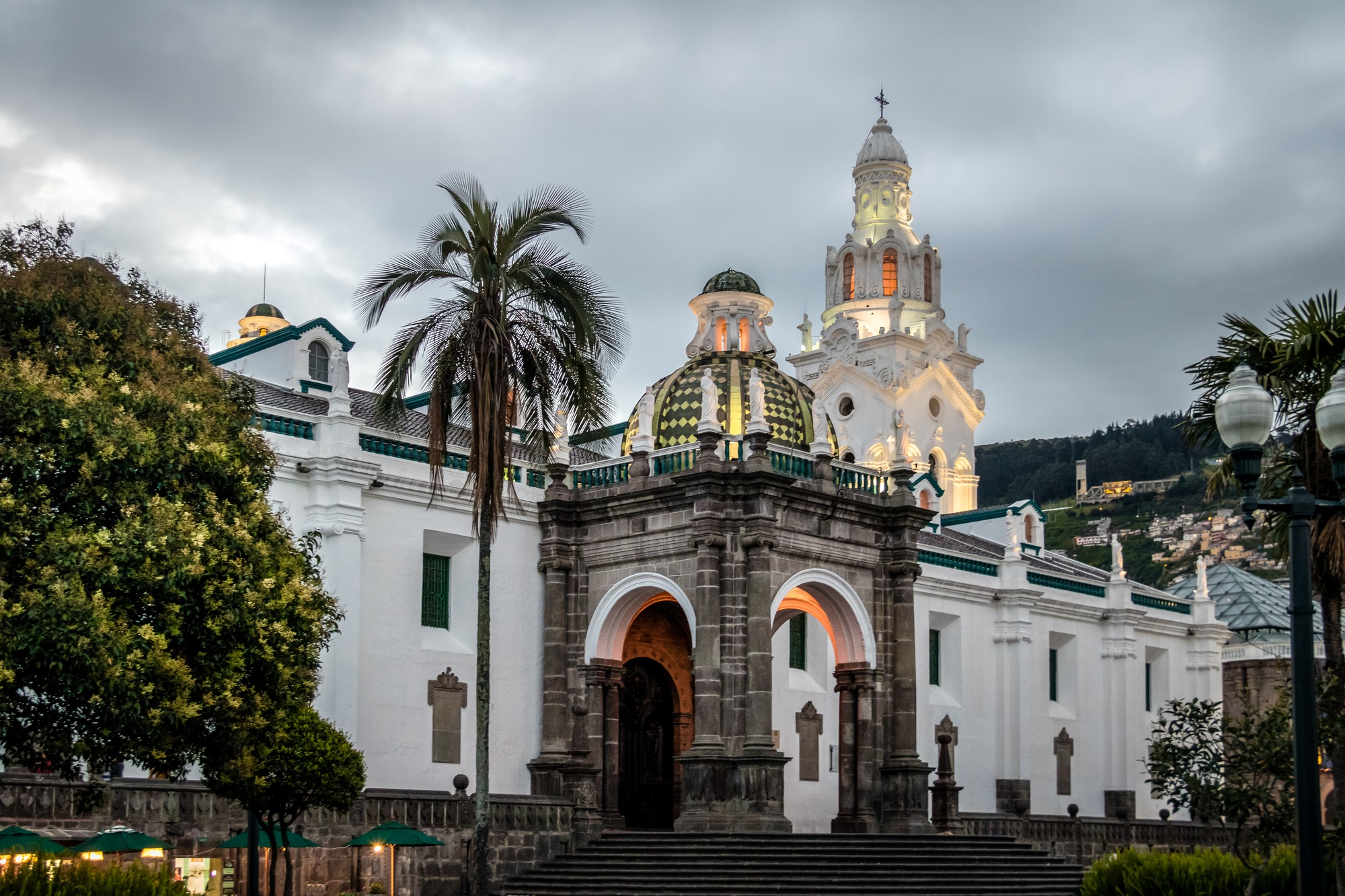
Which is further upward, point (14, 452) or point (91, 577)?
point (14, 452)

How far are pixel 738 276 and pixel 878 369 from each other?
106 ft

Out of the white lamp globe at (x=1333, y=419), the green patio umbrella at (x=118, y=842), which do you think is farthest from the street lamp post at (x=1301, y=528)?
the green patio umbrella at (x=118, y=842)

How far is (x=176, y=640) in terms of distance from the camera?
15.3 metres

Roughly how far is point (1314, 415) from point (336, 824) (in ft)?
47.8

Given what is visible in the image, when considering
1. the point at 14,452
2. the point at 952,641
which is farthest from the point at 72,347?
the point at 952,641

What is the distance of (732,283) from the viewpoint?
31391mm

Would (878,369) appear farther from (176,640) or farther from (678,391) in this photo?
(176,640)

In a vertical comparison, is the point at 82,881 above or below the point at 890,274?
below

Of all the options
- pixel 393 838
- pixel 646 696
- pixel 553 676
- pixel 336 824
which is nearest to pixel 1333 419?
pixel 393 838

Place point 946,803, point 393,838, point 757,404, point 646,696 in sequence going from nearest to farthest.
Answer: point 393,838 < point 757,404 < point 946,803 < point 646,696

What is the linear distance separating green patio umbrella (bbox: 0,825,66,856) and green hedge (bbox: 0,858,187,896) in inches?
157

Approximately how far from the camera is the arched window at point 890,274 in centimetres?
6438

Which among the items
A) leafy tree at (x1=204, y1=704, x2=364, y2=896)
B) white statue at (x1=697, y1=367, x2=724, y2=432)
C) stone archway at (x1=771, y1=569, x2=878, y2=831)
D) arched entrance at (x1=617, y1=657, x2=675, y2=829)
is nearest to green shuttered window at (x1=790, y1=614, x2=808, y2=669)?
arched entrance at (x1=617, y1=657, x2=675, y2=829)

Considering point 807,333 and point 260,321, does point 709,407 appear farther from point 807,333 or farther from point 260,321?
point 807,333
